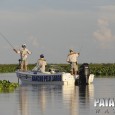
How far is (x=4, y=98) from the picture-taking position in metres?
26.2

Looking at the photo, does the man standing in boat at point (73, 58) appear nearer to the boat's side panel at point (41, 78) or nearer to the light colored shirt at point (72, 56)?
the light colored shirt at point (72, 56)

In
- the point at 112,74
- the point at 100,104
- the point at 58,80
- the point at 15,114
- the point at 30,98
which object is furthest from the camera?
the point at 112,74

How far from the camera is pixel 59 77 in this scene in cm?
3850

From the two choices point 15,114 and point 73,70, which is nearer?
point 15,114

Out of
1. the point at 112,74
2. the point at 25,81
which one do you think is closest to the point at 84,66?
the point at 25,81

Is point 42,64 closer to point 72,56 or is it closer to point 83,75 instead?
point 72,56

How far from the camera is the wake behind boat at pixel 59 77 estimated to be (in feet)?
126

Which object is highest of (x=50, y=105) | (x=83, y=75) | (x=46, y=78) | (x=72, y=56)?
(x=72, y=56)

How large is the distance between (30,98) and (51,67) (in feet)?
48.4

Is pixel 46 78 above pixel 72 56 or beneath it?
beneath

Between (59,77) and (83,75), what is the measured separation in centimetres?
136

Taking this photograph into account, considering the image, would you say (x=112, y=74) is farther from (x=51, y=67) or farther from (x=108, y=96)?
(x=108, y=96)

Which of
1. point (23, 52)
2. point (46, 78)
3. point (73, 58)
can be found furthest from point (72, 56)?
point (23, 52)

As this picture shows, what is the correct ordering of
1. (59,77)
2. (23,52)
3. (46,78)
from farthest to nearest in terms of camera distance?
1. (23,52)
2. (46,78)
3. (59,77)
